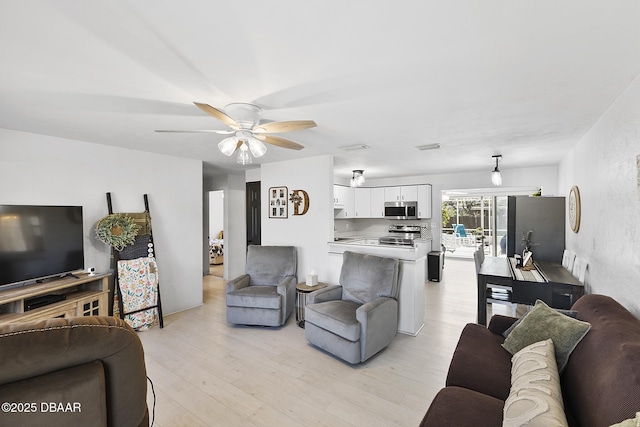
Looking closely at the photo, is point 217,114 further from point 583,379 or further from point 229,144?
point 583,379

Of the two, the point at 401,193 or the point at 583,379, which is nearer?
the point at 583,379

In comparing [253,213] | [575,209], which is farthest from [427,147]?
[253,213]

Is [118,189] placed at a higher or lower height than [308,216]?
higher

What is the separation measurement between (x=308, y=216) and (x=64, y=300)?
116 inches

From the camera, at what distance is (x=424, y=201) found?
647 centimetres

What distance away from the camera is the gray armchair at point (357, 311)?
2734mm

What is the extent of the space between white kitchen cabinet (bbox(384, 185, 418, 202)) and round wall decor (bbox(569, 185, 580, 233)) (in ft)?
10.2

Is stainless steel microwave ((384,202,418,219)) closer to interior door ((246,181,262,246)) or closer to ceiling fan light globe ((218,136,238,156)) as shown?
interior door ((246,181,262,246))

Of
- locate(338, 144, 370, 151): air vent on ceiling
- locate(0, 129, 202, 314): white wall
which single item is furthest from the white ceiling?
locate(338, 144, 370, 151): air vent on ceiling

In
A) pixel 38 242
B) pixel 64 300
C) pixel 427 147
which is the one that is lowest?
pixel 64 300

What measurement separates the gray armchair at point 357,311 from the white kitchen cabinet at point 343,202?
296cm

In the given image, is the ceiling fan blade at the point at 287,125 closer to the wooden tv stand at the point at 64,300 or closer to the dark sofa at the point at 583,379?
the dark sofa at the point at 583,379

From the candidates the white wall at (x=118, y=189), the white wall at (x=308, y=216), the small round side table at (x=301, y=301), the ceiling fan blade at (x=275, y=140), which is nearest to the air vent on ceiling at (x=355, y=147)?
the white wall at (x=308, y=216)

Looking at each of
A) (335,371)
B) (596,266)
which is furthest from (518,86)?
(335,371)
